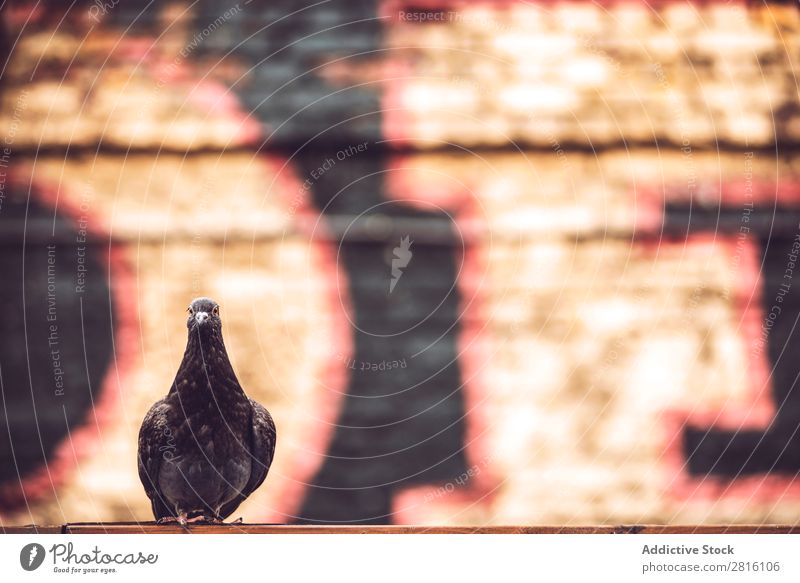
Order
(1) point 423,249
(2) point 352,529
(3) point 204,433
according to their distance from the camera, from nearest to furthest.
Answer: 1. (3) point 204,433
2. (2) point 352,529
3. (1) point 423,249

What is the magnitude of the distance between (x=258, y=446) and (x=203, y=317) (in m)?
0.34

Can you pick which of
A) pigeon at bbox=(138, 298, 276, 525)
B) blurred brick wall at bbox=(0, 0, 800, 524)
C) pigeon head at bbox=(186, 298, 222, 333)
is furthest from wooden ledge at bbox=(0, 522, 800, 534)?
pigeon head at bbox=(186, 298, 222, 333)

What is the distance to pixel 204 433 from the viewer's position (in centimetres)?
184

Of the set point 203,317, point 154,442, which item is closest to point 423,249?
point 203,317

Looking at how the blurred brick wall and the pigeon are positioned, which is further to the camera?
the blurred brick wall

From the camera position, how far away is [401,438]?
8.11 feet

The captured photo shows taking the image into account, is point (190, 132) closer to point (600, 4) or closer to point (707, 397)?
point (600, 4)

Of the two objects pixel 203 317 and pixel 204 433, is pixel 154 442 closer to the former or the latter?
pixel 204 433

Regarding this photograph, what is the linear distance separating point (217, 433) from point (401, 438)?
2.51 feet

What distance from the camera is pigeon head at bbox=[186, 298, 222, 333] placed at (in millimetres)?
1840

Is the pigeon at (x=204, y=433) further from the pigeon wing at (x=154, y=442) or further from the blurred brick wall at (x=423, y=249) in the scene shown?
the blurred brick wall at (x=423, y=249)

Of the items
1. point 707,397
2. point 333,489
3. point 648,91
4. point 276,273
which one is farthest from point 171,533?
point 648,91

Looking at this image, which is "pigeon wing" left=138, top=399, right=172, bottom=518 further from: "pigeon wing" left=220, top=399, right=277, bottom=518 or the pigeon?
"pigeon wing" left=220, top=399, right=277, bottom=518

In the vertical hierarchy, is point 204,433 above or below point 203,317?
below
